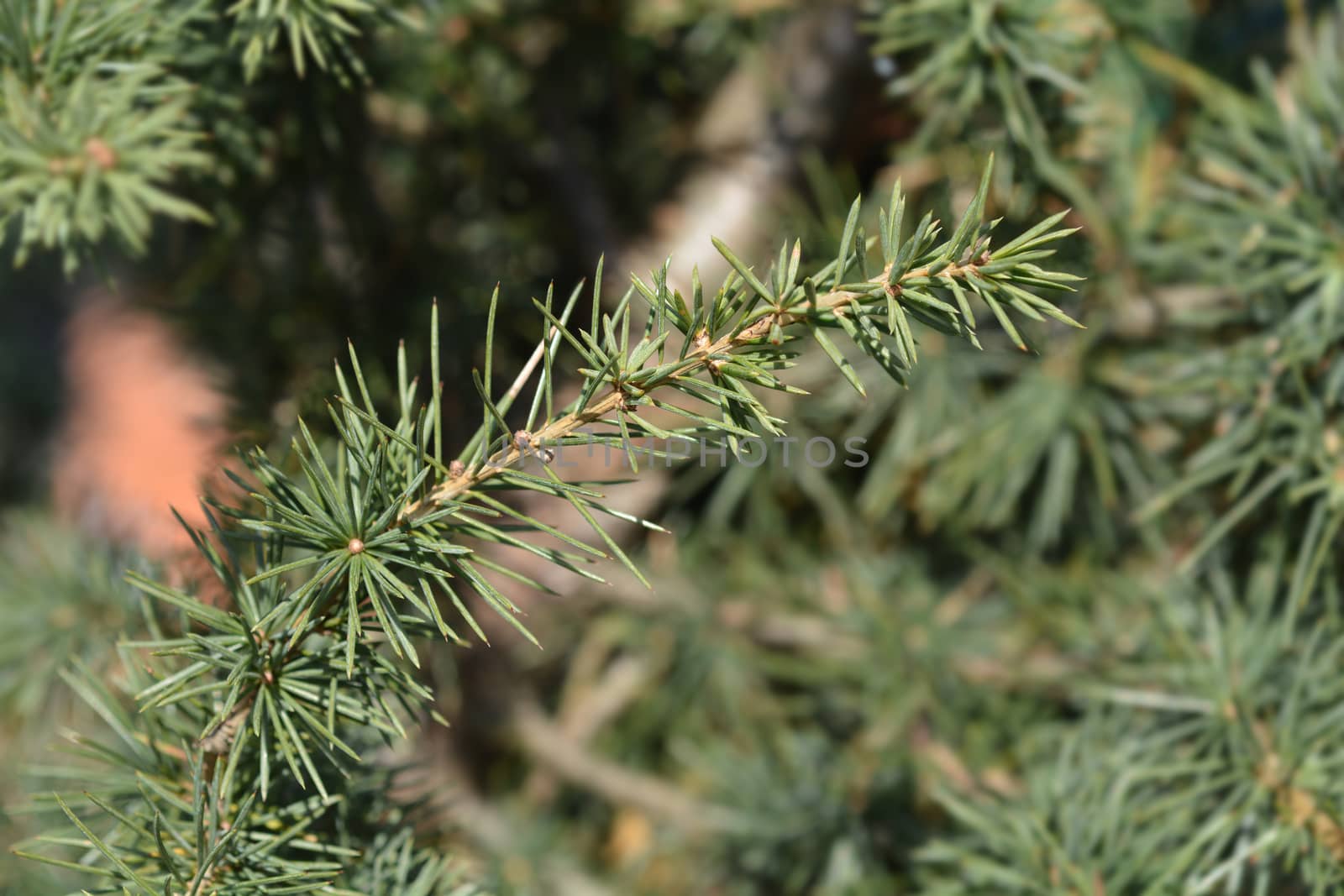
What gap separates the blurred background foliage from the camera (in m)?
0.35

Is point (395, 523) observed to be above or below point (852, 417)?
above

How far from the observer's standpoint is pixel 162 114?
317 millimetres

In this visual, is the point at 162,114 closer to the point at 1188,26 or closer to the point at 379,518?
the point at 379,518

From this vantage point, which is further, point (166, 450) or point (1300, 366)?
point (166, 450)

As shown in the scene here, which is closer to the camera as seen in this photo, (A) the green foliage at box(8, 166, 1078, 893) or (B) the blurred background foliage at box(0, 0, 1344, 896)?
(A) the green foliage at box(8, 166, 1078, 893)

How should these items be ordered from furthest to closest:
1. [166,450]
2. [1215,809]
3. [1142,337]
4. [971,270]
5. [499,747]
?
[166,450]
[499,747]
[1142,337]
[1215,809]
[971,270]


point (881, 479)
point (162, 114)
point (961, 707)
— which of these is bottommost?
point (961, 707)

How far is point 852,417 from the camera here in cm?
49

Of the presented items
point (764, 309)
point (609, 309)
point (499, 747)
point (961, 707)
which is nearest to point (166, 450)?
point (499, 747)

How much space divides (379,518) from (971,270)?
5.7 inches

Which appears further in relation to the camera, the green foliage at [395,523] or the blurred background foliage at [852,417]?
the blurred background foliage at [852,417]

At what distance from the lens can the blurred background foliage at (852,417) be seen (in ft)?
1.15

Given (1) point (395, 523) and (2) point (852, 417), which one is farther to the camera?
(2) point (852, 417)

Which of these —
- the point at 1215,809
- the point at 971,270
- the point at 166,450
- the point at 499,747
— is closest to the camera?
the point at 971,270
